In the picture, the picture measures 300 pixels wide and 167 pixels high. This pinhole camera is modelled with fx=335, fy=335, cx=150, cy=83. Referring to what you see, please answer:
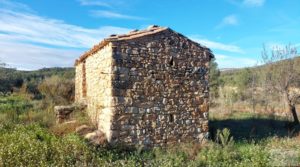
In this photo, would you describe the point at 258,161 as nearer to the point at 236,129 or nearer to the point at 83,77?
the point at 236,129

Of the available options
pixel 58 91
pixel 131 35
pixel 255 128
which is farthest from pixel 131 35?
pixel 58 91

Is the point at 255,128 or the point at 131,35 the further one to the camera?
the point at 255,128

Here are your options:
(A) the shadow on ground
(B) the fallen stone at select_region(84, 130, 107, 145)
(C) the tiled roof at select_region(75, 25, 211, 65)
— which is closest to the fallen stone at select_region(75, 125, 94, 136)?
(B) the fallen stone at select_region(84, 130, 107, 145)

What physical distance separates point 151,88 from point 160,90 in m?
0.36

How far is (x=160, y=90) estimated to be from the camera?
11.0 m

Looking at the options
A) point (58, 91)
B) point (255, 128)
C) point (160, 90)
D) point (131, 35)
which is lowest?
point (255, 128)

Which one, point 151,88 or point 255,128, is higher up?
point 151,88

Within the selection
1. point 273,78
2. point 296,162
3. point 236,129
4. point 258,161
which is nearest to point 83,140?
point 258,161

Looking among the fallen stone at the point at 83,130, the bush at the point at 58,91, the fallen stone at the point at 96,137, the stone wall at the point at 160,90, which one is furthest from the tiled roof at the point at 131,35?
the bush at the point at 58,91

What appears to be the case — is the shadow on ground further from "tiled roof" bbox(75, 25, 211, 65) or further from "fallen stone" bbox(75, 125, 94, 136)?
"fallen stone" bbox(75, 125, 94, 136)

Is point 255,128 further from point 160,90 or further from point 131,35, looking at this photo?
point 131,35

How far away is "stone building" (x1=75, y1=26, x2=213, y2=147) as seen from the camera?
10.1m

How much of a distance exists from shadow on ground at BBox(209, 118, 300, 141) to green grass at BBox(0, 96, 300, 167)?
72 mm

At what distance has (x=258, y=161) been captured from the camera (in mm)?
7742
